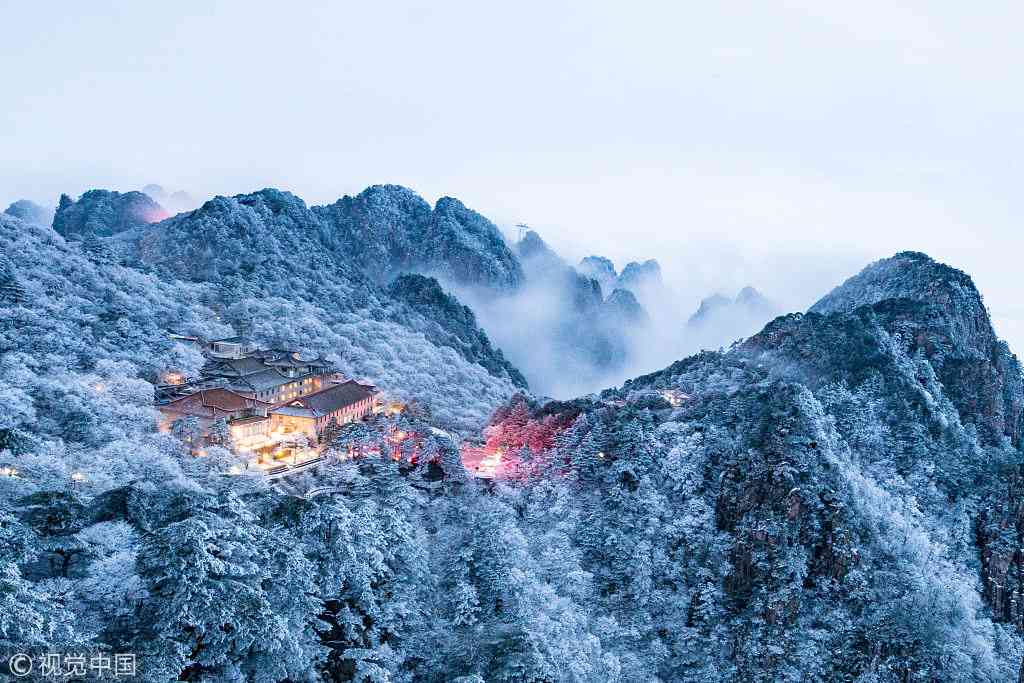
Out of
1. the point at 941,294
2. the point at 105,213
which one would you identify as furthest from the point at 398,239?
the point at 941,294

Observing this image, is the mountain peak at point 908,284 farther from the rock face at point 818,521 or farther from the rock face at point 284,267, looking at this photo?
the rock face at point 284,267

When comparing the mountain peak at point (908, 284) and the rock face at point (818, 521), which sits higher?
the mountain peak at point (908, 284)

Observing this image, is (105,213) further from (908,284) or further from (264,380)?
(908,284)

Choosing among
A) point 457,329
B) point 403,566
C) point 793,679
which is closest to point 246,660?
point 403,566

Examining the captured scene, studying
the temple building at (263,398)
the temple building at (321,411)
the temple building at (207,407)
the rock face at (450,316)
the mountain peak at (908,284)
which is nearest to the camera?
the temple building at (207,407)

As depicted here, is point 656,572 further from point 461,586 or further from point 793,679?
point 461,586

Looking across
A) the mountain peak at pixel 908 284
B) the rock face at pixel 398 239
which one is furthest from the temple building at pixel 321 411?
the rock face at pixel 398 239
